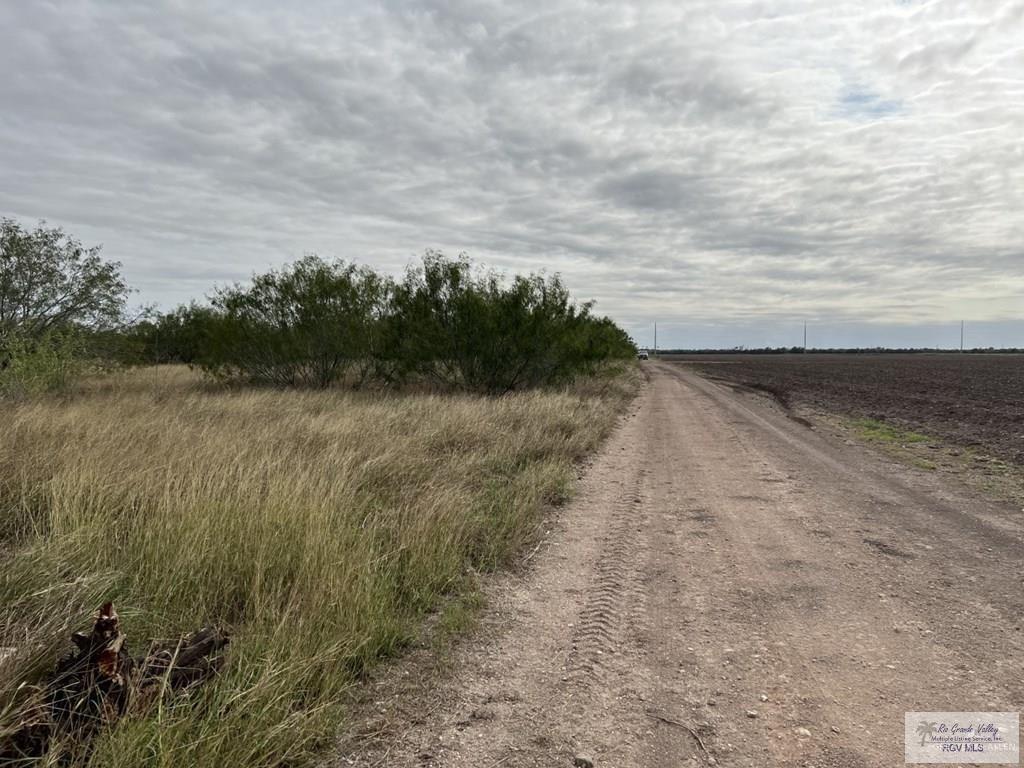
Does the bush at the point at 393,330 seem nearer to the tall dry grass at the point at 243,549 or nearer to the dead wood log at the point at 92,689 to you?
the tall dry grass at the point at 243,549

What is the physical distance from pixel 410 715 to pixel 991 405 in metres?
25.0

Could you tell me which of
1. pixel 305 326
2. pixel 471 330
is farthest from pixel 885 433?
pixel 305 326

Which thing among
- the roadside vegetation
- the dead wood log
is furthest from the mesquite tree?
the dead wood log

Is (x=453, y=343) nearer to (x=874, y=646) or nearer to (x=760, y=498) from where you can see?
(x=760, y=498)

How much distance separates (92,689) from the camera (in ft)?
8.26

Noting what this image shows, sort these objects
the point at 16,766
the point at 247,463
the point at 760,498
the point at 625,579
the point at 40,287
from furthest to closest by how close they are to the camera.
A: the point at 40,287, the point at 760,498, the point at 247,463, the point at 625,579, the point at 16,766

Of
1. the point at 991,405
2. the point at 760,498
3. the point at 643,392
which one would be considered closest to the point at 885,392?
the point at 991,405

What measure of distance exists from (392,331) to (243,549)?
17123 mm

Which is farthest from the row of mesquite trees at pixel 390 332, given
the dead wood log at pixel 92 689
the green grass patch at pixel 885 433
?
the dead wood log at pixel 92 689

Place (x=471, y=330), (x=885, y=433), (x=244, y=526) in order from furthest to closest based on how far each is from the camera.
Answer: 1. (x=471, y=330)
2. (x=885, y=433)
3. (x=244, y=526)

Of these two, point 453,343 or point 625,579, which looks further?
point 453,343

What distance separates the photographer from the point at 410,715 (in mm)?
3059
